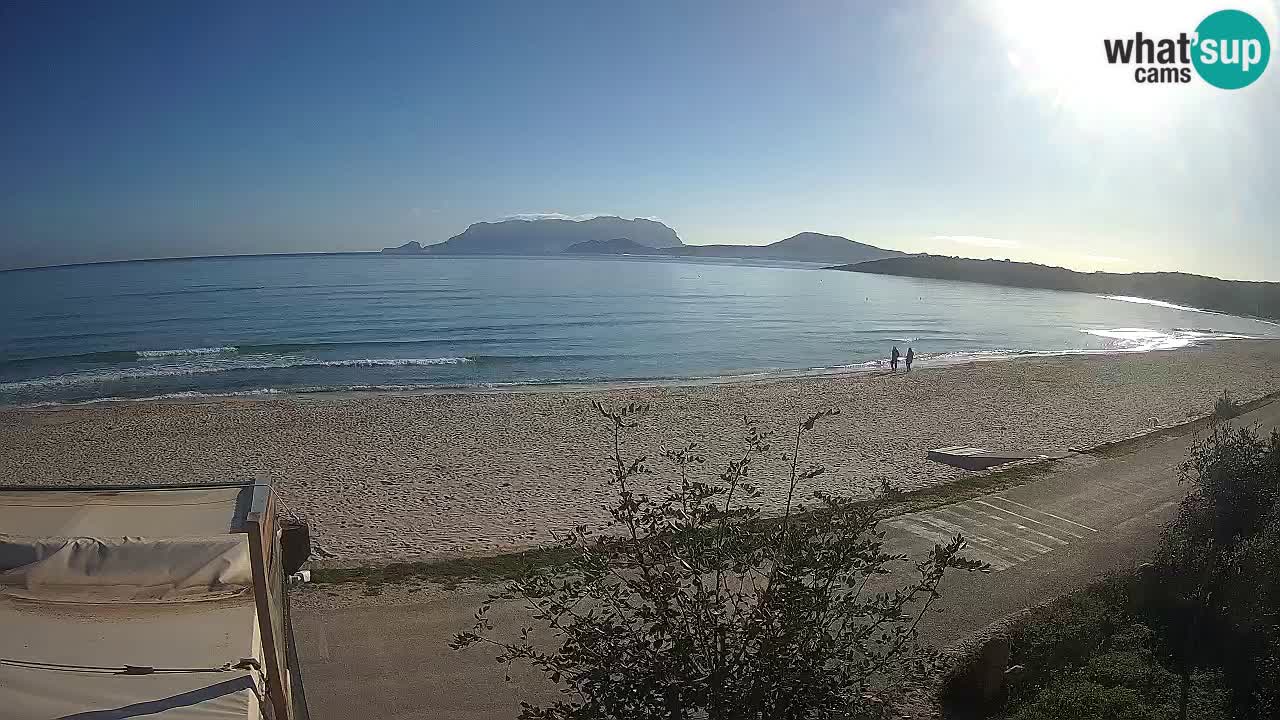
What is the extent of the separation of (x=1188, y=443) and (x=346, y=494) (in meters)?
16.1

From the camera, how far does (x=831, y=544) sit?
133 inches

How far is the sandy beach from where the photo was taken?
1278 centimetres

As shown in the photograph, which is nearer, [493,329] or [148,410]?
[148,410]

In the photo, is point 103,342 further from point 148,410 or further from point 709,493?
point 709,493

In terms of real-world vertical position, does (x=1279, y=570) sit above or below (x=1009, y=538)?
above

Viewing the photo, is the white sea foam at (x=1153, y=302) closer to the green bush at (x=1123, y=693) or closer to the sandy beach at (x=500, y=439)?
the sandy beach at (x=500, y=439)

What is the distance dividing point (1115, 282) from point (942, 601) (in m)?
133

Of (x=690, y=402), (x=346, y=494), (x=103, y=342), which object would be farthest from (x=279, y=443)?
(x=103, y=342)

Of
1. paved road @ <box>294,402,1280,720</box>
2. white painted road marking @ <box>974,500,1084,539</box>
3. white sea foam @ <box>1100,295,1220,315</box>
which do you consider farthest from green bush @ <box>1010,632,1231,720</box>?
white sea foam @ <box>1100,295,1220,315</box>

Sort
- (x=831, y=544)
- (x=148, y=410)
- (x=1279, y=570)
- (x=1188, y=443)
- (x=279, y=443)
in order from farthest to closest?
(x=148, y=410), (x=279, y=443), (x=1188, y=443), (x=1279, y=570), (x=831, y=544)

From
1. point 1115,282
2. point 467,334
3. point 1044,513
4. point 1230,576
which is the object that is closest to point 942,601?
point 1230,576

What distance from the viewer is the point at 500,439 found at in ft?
60.6

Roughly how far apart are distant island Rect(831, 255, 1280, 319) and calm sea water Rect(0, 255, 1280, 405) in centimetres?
719

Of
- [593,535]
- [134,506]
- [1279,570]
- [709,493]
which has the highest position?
[709,493]
